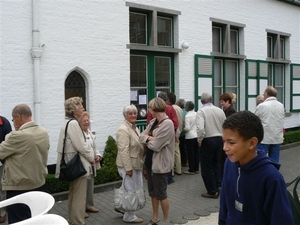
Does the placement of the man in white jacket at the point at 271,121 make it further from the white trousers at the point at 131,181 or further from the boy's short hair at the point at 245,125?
the boy's short hair at the point at 245,125

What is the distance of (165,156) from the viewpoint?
4.98 metres

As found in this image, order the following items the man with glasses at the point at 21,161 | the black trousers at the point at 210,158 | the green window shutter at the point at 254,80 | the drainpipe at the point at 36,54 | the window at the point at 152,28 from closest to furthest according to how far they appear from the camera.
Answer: the man with glasses at the point at 21,161
the black trousers at the point at 210,158
the drainpipe at the point at 36,54
the window at the point at 152,28
the green window shutter at the point at 254,80

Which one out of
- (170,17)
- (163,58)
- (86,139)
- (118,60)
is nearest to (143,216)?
(86,139)

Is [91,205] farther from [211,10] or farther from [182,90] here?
[211,10]

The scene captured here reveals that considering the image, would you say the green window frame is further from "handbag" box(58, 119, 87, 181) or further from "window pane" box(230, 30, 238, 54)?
"handbag" box(58, 119, 87, 181)

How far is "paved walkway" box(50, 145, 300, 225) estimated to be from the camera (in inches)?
217

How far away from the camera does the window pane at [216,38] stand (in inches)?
460

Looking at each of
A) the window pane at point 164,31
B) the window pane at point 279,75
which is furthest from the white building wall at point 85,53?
the window pane at point 279,75

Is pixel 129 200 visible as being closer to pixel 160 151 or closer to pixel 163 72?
pixel 160 151

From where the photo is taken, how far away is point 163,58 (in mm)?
9953

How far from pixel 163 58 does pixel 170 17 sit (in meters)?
1.20

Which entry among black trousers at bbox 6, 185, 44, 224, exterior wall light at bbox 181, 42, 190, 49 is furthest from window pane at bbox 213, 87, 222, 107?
black trousers at bbox 6, 185, 44, 224

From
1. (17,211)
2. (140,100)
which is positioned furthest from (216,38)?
(17,211)

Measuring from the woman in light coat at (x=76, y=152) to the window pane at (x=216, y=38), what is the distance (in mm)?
7533
